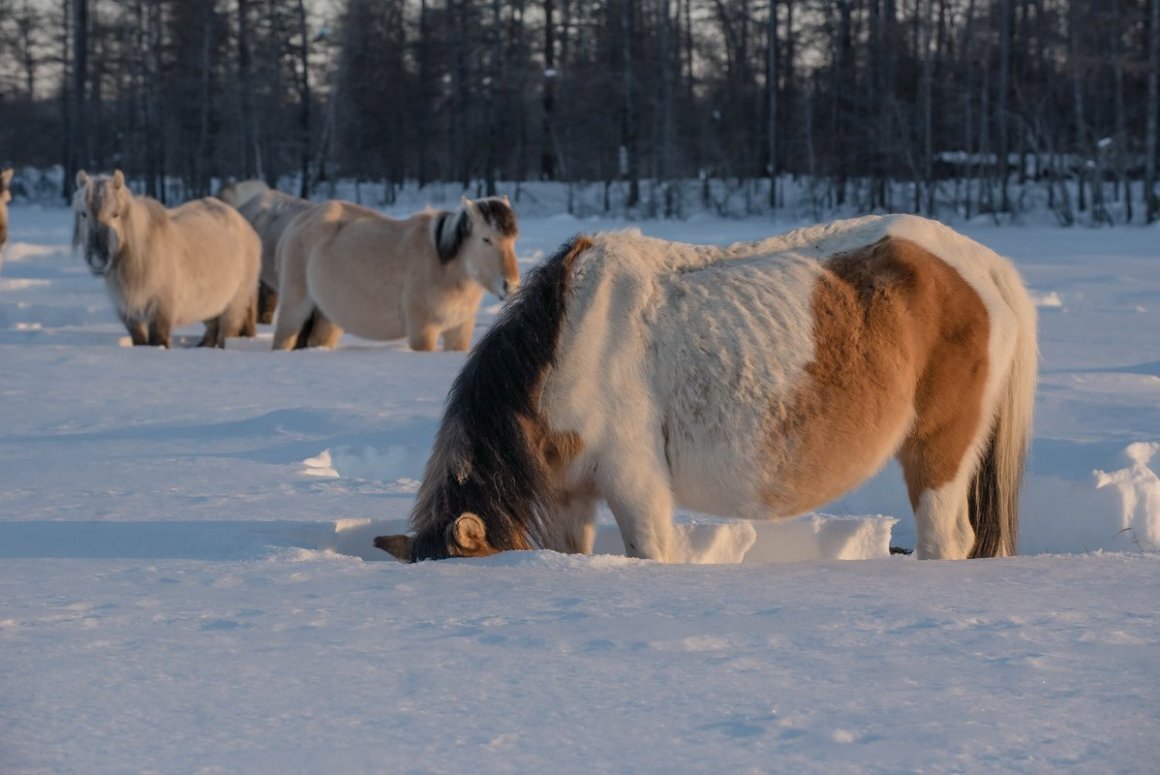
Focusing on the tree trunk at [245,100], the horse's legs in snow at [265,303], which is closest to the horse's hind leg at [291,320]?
the horse's legs in snow at [265,303]

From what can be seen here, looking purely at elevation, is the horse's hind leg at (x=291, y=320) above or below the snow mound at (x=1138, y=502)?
above

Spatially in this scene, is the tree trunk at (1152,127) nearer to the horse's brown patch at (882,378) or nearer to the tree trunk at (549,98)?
the tree trunk at (549,98)

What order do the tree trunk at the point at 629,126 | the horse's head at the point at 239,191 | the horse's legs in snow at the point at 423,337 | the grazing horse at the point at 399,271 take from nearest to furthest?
the grazing horse at the point at 399,271
the horse's legs in snow at the point at 423,337
the horse's head at the point at 239,191
the tree trunk at the point at 629,126

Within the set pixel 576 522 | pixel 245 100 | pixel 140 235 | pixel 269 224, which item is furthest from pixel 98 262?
pixel 245 100

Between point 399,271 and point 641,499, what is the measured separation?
6554mm

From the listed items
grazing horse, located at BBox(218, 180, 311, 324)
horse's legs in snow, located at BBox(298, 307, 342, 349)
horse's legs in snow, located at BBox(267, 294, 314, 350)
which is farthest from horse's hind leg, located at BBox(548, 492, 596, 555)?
grazing horse, located at BBox(218, 180, 311, 324)

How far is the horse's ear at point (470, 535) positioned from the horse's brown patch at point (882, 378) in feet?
2.79

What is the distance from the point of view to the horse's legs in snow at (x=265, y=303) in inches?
580

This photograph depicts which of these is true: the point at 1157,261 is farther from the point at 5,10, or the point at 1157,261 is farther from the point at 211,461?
the point at 5,10

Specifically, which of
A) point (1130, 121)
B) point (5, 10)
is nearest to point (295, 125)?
point (5, 10)

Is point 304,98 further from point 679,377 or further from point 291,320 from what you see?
point 679,377

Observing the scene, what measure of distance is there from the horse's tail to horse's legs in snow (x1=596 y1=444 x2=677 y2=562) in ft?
3.57

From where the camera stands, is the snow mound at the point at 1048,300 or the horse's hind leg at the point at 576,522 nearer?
the horse's hind leg at the point at 576,522

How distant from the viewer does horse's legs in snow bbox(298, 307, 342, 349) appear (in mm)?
11133
